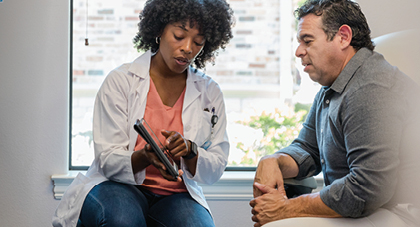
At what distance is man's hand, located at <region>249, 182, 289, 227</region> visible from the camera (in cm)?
124

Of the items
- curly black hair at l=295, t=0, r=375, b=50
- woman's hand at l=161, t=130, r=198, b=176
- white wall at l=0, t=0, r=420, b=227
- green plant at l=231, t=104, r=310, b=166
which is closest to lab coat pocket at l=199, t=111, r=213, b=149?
woman's hand at l=161, t=130, r=198, b=176

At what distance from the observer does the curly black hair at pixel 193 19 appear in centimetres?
155

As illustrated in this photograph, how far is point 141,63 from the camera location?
1.63 m

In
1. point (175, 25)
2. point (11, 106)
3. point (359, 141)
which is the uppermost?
point (175, 25)

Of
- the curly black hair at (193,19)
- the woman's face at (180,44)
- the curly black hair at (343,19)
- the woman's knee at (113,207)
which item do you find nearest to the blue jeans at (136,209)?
the woman's knee at (113,207)

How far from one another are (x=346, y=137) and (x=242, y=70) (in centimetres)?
119

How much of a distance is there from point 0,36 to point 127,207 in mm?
1314

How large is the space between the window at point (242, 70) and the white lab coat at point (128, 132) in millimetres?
641

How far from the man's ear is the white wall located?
845mm

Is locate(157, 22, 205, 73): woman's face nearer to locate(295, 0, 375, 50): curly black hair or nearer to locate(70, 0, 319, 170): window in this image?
locate(295, 0, 375, 50): curly black hair

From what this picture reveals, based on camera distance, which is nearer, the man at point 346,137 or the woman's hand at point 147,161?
the man at point 346,137

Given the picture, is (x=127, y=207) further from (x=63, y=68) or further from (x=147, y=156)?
(x=63, y=68)

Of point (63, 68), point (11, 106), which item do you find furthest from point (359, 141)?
Result: point (11, 106)

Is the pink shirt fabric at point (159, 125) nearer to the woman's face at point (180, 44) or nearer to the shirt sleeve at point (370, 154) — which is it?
the woman's face at point (180, 44)
